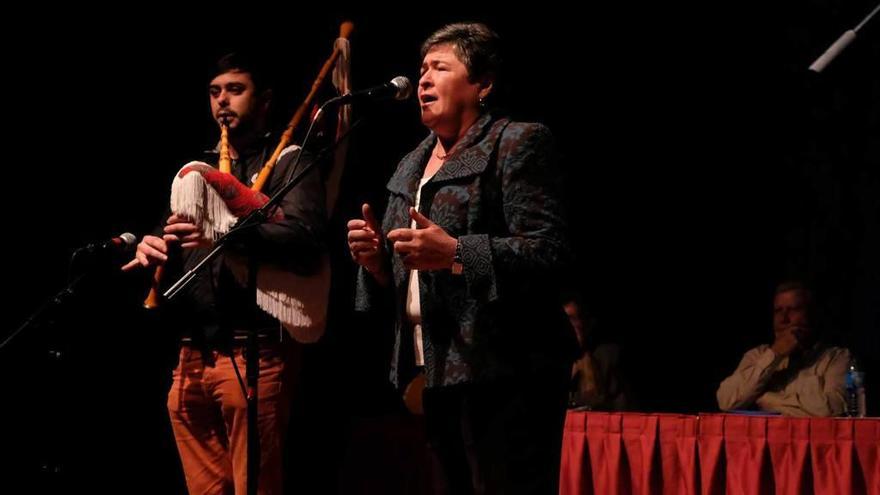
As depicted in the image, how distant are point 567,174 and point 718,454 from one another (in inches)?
40.9

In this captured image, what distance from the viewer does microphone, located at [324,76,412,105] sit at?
2.47 metres

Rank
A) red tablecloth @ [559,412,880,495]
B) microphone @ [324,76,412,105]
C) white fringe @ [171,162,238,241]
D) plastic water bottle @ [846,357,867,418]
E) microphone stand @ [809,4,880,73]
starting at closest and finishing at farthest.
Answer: microphone stand @ [809,4,880,73] < microphone @ [324,76,412,105] < white fringe @ [171,162,238,241] < red tablecloth @ [559,412,880,495] < plastic water bottle @ [846,357,867,418]

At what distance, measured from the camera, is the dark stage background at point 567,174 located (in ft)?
12.9

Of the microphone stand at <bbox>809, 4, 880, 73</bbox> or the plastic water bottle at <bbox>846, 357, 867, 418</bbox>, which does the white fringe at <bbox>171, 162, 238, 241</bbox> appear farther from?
the plastic water bottle at <bbox>846, 357, 867, 418</bbox>

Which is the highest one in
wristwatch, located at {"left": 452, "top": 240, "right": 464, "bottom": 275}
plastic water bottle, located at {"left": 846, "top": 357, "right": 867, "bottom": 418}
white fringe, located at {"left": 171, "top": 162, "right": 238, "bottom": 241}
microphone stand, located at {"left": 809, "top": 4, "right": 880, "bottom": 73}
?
microphone stand, located at {"left": 809, "top": 4, "right": 880, "bottom": 73}

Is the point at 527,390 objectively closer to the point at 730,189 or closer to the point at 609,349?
the point at 609,349

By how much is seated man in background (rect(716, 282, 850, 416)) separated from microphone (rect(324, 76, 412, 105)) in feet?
9.40

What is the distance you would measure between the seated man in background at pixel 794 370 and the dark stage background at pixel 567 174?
485 mm

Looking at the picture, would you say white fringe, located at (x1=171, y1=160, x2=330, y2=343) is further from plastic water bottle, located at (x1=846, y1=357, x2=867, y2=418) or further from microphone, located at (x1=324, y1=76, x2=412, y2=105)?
plastic water bottle, located at (x1=846, y1=357, x2=867, y2=418)

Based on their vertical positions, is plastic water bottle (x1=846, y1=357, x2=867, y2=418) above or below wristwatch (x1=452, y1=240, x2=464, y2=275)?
below

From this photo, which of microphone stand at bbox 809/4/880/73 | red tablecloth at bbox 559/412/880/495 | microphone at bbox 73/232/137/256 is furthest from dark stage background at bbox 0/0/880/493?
microphone stand at bbox 809/4/880/73

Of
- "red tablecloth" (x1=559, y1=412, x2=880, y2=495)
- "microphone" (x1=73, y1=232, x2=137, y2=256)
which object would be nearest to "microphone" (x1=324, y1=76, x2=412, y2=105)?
"microphone" (x1=73, y1=232, x2=137, y2=256)

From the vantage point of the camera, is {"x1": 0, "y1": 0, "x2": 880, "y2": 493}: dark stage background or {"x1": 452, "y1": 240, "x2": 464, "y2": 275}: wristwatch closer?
{"x1": 452, "y1": 240, "x2": 464, "y2": 275}: wristwatch

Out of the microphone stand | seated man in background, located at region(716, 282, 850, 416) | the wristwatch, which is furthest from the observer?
seated man in background, located at region(716, 282, 850, 416)
